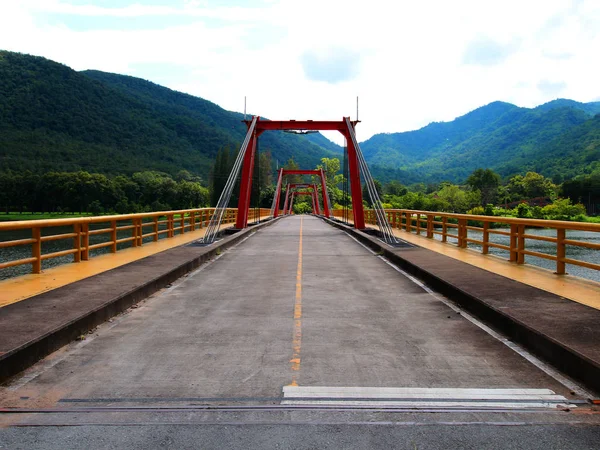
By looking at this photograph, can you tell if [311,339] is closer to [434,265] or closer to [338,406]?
[338,406]

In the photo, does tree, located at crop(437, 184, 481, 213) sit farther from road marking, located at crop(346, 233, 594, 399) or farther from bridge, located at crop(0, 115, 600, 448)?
bridge, located at crop(0, 115, 600, 448)

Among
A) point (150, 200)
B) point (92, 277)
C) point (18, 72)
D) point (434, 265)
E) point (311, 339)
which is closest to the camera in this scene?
point (311, 339)

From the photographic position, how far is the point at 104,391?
502 cm

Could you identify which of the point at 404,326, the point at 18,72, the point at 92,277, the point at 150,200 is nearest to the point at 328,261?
the point at 92,277

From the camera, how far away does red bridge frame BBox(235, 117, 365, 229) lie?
31.5 m

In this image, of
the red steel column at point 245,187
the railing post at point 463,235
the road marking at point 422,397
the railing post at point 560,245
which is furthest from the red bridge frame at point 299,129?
the road marking at point 422,397

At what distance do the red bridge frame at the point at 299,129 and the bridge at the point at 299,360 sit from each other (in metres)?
19.6

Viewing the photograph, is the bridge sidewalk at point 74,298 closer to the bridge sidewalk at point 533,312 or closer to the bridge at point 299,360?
the bridge at point 299,360

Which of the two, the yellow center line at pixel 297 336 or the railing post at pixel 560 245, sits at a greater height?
the railing post at pixel 560 245

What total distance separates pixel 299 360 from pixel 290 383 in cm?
80

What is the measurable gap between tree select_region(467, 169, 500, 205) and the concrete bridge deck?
556 feet

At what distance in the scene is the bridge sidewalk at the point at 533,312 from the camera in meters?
5.57

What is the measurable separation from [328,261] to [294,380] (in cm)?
1125

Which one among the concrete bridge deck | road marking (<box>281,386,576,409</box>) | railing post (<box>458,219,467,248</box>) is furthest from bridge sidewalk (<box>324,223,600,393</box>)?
railing post (<box>458,219,467,248</box>)
